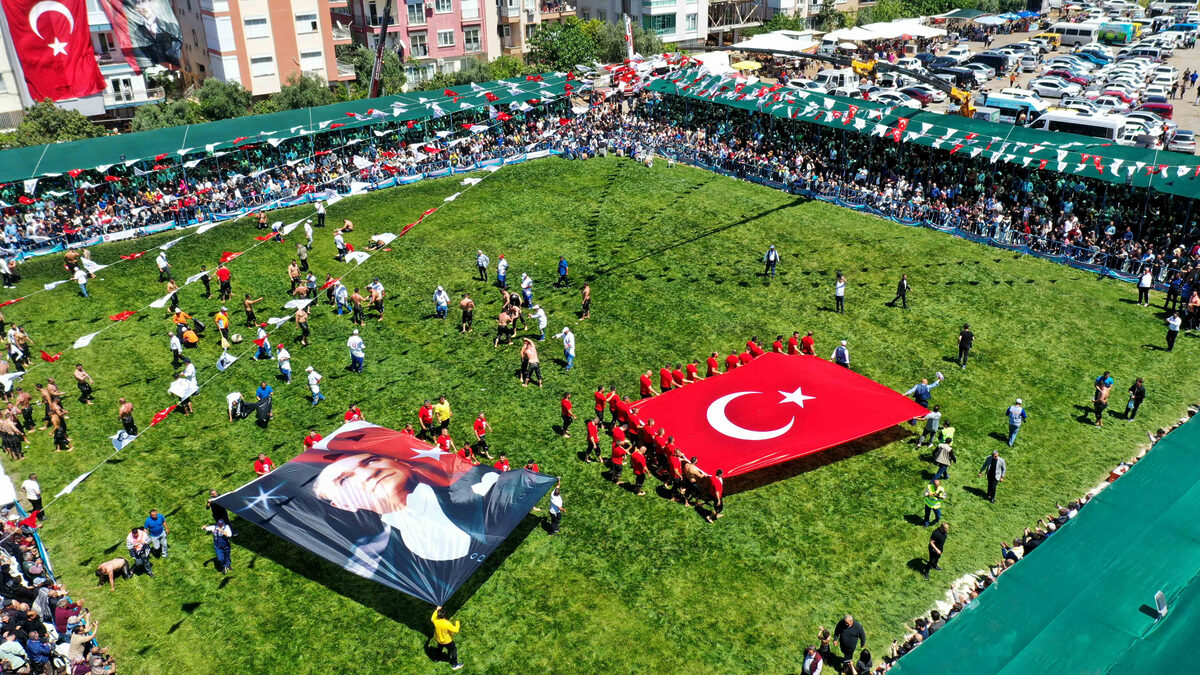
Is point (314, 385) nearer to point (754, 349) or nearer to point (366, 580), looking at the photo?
point (366, 580)

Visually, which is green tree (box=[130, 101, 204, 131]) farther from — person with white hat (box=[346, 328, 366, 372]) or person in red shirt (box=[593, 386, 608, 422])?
person in red shirt (box=[593, 386, 608, 422])

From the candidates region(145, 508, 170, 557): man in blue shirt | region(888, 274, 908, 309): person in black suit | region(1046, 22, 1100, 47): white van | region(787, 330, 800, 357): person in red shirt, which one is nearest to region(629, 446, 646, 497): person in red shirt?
region(787, 330, 800, 357): person in red shirt

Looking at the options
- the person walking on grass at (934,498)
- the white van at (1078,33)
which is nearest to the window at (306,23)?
the person walking on grass at (934,498)

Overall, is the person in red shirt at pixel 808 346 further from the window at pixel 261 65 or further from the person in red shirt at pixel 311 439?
the window at pixel 261 65

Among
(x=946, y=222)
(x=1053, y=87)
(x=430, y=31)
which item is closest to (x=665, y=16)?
(x=430, y=31)

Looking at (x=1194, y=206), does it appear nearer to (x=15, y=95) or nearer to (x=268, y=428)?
(x=268, y=428)
